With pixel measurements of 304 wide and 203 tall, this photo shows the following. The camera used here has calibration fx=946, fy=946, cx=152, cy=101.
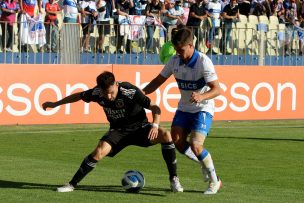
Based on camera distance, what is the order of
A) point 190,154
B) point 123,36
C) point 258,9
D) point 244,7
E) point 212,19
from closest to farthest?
point 190,154, point 123,36, point 212,19, point 244,7, point 258,9

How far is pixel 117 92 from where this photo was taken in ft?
40.7

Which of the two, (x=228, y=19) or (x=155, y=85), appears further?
(x=228, y=19)

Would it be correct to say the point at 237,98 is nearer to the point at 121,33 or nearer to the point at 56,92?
the point at 121,33

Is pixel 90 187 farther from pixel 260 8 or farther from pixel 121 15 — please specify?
pixel 260 8

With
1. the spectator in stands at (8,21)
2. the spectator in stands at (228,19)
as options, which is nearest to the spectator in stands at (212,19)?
the spectator in stands at (228,19)

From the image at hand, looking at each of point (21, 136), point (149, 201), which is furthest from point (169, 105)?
point (149, 201)

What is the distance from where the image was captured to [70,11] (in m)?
26.6

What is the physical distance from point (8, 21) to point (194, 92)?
13299 mm

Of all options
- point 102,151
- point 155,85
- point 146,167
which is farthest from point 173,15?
point 102,151

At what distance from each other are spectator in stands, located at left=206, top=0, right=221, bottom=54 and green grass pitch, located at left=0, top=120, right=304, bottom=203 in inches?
184

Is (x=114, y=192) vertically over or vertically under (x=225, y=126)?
over

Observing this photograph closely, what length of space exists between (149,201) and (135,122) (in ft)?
4.60

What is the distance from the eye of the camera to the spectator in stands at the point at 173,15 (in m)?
28.7

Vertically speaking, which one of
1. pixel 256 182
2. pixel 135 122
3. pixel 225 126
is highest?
pixel 135 122
